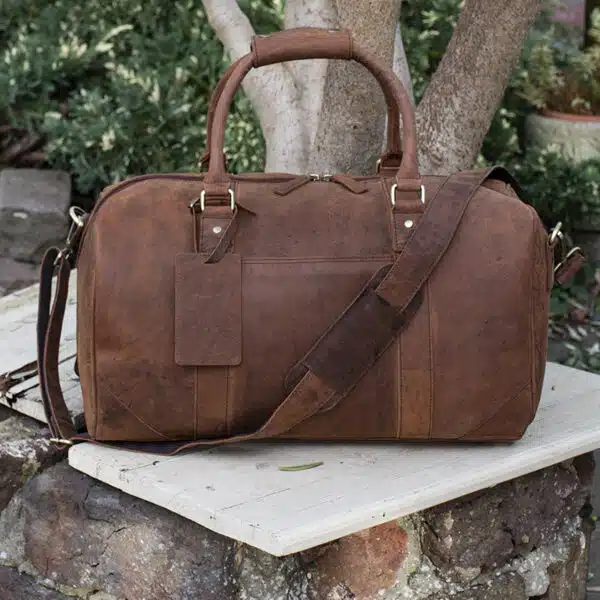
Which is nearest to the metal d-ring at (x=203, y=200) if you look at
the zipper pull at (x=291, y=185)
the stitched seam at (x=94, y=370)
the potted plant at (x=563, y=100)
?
the zipper pull at (x=291, y=185)

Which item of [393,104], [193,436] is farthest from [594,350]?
[193,436]

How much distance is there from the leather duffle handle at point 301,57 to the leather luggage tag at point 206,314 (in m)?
0.15

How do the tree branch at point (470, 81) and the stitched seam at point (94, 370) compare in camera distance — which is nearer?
the stitched seam at point (94, 370)

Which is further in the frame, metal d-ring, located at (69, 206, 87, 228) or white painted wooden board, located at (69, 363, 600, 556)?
metal d-ring, located at (69, 206, 87, 228)

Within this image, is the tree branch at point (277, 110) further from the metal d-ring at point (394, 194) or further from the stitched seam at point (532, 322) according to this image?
the stitched seam at point (532, 322)

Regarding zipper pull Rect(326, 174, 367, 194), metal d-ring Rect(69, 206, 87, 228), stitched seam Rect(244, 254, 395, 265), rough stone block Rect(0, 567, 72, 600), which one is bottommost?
rough stone block Rect(0, 567, 72, 600)

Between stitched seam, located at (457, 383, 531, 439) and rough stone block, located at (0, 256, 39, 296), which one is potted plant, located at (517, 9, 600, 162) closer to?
rough stone block, located at (0, 256, 39, 296)

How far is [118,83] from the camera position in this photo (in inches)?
182

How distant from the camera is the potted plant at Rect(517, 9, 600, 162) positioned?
4.67 metres

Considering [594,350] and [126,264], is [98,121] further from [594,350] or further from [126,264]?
[126,264]

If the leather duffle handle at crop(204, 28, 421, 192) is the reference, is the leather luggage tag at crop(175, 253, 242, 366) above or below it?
below

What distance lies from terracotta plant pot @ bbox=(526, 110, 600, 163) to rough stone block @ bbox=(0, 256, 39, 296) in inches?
81.5

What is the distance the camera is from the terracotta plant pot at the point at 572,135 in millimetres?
4648

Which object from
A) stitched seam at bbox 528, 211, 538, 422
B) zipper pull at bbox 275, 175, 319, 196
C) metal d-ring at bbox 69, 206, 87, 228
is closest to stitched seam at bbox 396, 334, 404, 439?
stitched seam at bbox 528, 211, 538, 422
